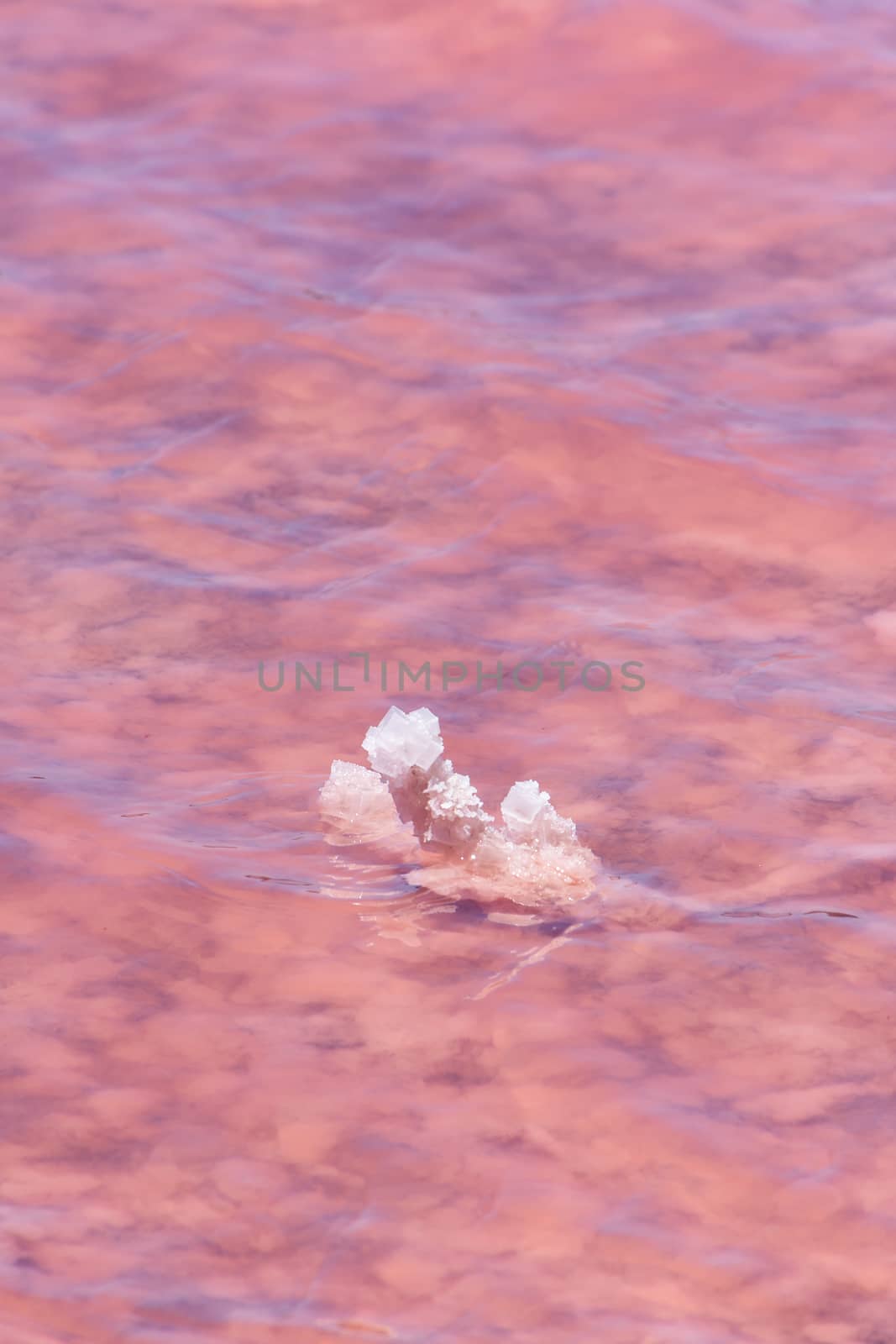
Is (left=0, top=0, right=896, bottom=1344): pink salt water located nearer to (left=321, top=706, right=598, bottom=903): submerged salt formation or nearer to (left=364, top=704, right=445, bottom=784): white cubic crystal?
(left=321, top=706, right=598, bottom=903): submerged salt formation

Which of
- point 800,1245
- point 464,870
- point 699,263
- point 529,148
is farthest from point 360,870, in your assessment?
point 529,148

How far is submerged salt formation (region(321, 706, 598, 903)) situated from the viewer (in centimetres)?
214

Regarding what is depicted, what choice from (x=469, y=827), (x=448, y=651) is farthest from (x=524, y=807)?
(x=448, y=651)

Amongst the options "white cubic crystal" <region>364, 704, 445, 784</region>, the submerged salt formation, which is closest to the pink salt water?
the submerged salt formation

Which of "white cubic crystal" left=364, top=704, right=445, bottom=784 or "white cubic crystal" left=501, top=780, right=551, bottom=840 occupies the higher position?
"white cubic crystal" left=364, top=704, right=445, bottom=784

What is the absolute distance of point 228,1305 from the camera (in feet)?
5.23

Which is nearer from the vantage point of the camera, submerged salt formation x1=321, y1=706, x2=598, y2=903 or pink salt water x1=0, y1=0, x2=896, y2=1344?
pink salt water x1=0, y1=0, x2=896, y2=1344

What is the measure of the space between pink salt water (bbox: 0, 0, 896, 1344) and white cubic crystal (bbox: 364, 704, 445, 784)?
Answer: 16cm

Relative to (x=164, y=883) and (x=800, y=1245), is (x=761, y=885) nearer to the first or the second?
(x=800, y=1245)

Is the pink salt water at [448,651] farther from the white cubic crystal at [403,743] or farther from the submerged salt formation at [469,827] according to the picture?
the white cubic crystal at [403,743]

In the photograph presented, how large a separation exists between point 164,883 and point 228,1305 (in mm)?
715

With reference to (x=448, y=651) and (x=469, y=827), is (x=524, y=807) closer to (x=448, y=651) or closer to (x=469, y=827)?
(x=469, y=827)

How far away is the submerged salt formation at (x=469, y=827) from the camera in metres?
2.14

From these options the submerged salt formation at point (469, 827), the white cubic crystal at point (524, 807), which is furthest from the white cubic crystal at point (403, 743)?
the white cubic crystal at point (524, 807)
